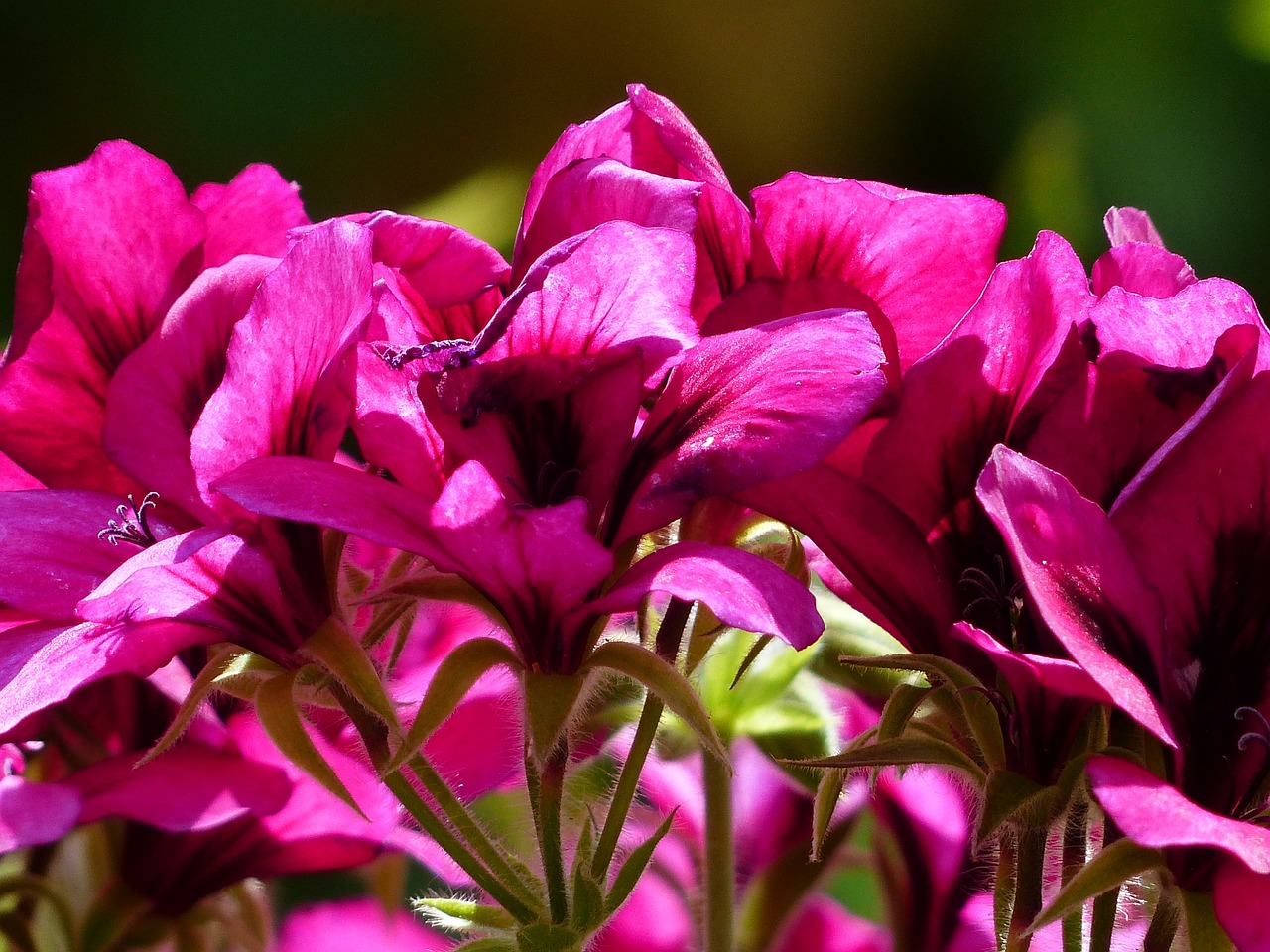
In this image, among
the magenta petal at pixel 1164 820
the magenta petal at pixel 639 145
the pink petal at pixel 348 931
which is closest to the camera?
the magenta petal at pixel 1164 820

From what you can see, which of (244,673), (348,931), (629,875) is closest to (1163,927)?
(629,875)

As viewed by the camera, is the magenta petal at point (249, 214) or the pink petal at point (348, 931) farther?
the pink petal at point (348, 931)

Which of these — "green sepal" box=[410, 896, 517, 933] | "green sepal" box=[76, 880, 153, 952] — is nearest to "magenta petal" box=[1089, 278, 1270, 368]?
"green sepal" box=[410, 896, 517, 933]

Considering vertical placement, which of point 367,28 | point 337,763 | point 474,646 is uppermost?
point 474,646

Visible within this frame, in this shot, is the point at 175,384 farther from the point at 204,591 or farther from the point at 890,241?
the point at 890,241

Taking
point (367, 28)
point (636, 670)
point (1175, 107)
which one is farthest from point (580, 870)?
point (1175, 107)

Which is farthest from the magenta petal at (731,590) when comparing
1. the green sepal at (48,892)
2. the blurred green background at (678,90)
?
the blurred green background at (678,90)

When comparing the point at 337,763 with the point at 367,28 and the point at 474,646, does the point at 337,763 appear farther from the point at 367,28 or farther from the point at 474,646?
the point at 367,28

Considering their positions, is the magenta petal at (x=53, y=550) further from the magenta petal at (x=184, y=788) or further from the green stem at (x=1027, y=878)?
the green stem at (x=1027, y=878)
